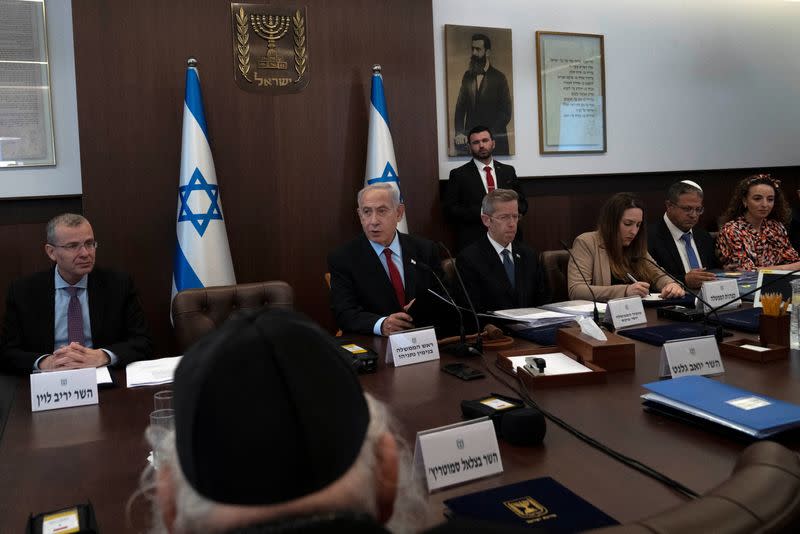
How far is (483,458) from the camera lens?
46.6 inches

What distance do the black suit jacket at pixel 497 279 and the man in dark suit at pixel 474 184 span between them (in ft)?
4.80

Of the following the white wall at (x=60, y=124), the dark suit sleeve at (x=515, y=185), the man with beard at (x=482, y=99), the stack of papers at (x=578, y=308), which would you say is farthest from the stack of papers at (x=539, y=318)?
the white wall at (x=60, y=124)

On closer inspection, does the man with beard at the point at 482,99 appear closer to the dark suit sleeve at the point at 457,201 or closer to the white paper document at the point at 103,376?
the dark suit sleeve at the point at 457,201

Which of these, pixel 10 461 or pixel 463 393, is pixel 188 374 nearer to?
pixel 10 461

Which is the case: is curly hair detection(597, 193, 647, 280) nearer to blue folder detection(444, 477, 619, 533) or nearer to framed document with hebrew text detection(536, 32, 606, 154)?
framed document with hebrew text detection(536, 32, 606, 154)

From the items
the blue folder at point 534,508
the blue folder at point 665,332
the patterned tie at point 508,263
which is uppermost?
the patterned tie at point 508,263

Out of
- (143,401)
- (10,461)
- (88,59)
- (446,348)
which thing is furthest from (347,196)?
(10,461)

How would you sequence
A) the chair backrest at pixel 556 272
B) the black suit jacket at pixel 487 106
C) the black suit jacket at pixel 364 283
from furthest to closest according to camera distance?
the black suit jacket at pixel 487 106 → the chair backrest at pixel 556 272 → the black suit jacket at pixel 364 283

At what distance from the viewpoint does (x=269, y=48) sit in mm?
4277

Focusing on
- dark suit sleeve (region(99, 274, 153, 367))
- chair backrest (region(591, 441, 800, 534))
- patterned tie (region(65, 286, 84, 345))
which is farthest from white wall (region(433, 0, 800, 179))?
chair backrest (region(591, 441, 800, 534))

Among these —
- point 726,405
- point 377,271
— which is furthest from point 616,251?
point 726,405

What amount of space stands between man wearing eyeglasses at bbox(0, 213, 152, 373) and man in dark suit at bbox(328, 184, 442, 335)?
0.85 metres

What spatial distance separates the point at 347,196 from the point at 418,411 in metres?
3.10

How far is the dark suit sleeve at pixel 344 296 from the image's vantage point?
271 cm
